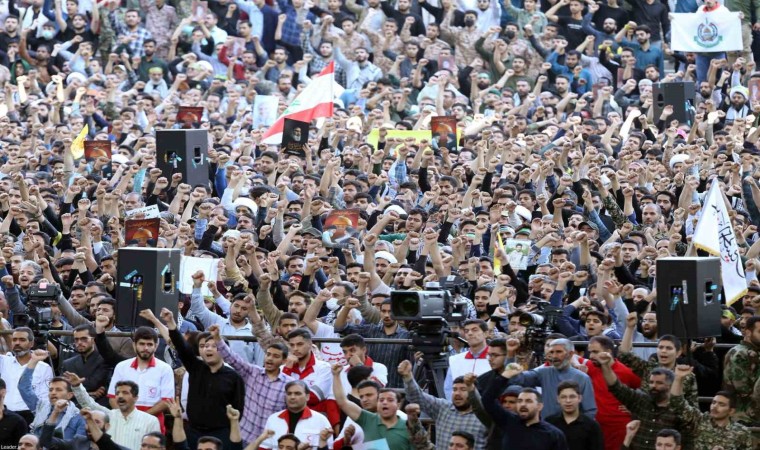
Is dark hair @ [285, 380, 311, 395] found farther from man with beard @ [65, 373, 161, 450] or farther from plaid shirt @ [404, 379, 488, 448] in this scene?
man with beard @ [65, 373, 161, 450]

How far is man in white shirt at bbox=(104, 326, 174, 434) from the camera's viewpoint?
1389cm

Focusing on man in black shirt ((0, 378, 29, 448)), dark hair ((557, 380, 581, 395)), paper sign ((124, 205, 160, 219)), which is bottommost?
man in black shirt ((0, 378, 29, 448))

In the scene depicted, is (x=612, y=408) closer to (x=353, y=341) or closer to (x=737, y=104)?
(x=353, y=341)

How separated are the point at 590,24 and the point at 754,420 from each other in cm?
1484

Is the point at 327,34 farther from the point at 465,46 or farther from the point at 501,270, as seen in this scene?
the point at 501,270

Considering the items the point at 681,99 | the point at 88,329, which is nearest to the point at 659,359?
the point at 88,329

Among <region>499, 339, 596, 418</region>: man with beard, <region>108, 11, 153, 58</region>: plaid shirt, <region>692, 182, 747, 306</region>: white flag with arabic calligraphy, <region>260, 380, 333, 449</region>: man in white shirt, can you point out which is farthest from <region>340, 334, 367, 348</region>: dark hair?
<region>108, 11, 153, 58</region>: plaid shirt

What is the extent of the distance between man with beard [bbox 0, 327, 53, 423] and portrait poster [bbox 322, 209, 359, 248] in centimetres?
411

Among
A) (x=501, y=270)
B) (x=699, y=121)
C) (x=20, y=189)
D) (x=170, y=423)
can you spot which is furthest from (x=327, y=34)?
(x=170, y=423)

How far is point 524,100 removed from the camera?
82.2ft

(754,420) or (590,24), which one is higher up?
(590,24)

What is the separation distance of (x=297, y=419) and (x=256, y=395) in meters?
0.67

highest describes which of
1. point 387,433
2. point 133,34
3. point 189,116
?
point 133,34

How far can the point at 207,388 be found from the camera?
1384cm
